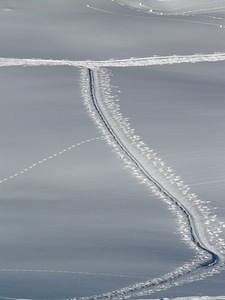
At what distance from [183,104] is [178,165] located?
4.68ft

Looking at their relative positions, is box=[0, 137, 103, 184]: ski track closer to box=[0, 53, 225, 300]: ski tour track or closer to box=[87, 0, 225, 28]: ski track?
box=[0, 53, 225, 300]: ski tour track

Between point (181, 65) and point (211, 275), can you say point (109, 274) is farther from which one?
point (181, 65)

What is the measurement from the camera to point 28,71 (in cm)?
812

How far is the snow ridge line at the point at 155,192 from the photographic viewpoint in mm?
3896

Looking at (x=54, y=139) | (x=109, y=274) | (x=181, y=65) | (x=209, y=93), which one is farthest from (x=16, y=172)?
(x=181, y=65)

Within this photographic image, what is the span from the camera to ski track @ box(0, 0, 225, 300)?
3.97 m

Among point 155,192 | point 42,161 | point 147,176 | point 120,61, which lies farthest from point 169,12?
point 155,192

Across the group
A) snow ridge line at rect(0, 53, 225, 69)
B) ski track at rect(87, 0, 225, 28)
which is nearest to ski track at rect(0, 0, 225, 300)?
snow ridge line at rect(0, 53, 225, 69)

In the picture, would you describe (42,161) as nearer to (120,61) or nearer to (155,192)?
(155,192)

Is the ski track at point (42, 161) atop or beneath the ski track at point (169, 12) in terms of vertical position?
beneath

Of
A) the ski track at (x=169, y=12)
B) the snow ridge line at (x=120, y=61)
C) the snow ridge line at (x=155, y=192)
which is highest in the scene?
the ski track at (x=169, y=12)

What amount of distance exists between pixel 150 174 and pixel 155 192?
36 centimetres

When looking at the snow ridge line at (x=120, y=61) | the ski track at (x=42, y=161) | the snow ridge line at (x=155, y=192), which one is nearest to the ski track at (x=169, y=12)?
the snow ridge line at (x=120, y=61)

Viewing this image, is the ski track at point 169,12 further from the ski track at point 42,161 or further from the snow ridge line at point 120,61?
the ski track at point 42,161
